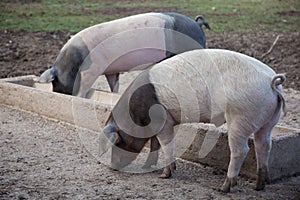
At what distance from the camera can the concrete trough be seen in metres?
4.48

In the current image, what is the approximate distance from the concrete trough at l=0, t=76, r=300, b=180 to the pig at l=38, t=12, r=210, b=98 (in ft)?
1.18

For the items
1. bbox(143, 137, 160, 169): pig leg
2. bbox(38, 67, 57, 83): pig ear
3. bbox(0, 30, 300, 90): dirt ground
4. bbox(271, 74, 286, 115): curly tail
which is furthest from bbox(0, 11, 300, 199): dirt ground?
bbox(0, 30, 300, 90): dirt ground

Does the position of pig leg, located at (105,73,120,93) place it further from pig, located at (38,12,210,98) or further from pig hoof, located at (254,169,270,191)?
pig hoof, located at (254,169,270,191)

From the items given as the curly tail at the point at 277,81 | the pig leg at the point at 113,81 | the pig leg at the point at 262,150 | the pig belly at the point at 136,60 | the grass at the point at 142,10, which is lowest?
the grass at the point at 142,10

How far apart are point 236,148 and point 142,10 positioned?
349 inches

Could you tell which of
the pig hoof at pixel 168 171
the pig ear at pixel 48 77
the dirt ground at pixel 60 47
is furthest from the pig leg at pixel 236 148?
the dirt ground at pixel 60 47

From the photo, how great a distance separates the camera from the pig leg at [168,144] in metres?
4.38

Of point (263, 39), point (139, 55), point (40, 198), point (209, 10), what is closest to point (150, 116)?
point (40, 198)

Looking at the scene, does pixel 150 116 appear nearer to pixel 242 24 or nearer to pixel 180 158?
pixel 180 158

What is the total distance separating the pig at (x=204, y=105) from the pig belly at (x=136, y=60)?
1867mm

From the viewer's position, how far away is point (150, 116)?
4.34 m

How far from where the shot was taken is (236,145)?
162 inches

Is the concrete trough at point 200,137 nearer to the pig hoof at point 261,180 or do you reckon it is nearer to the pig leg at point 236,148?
the pig hoof at point 261,180

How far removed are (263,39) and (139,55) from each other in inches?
168
